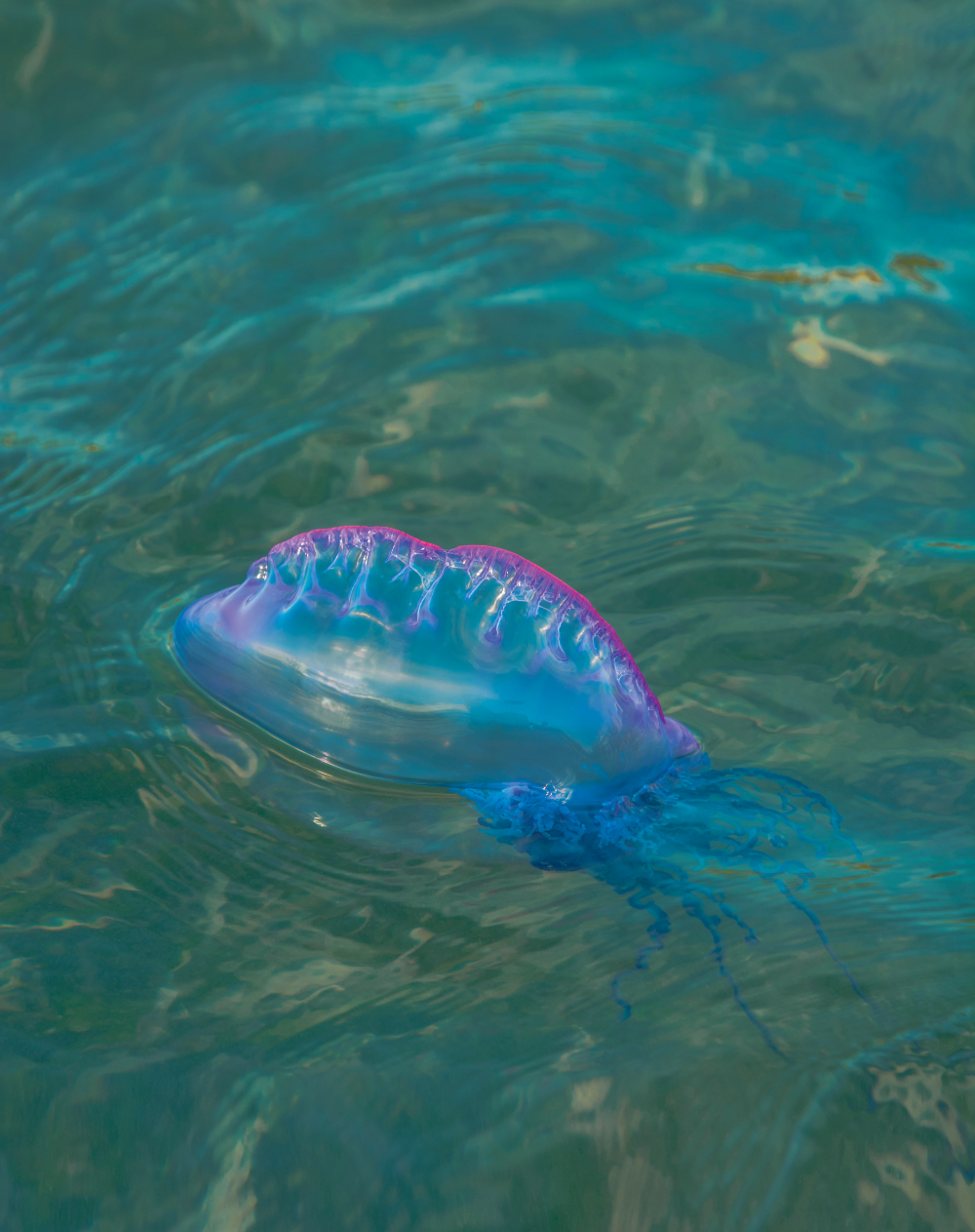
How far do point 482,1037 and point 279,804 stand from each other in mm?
739

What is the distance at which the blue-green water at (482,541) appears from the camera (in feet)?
6.01

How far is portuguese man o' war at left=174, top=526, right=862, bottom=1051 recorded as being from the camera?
221 cm

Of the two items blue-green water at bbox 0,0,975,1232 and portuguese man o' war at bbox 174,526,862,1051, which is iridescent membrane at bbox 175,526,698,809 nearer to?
portuguese man o' war at bbox 174,526,862,1051

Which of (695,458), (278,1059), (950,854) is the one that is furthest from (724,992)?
(695,458)

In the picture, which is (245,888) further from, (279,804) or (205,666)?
(205,666)

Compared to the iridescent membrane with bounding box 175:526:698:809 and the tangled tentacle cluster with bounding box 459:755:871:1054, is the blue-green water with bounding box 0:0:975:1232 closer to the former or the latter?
the tangled tentacle cluster with bounding box 459:755:871:1054

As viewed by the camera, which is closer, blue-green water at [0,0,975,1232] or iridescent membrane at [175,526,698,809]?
blue-green water at [0,0,975,1232]

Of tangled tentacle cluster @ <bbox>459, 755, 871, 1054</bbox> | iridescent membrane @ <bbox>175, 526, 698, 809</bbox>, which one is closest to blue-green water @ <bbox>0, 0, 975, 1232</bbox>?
tangled tentacle cluster @ <bbox>459, 755, 871, 1054</bbox>

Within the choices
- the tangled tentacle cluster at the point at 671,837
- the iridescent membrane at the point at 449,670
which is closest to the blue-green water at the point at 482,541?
the tangled tentacle cluster at the point at 671,837

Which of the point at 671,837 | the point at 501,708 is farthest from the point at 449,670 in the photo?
the point at 671,837

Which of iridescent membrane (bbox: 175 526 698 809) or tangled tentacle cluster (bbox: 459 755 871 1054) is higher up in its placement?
iridescent membrane (bbox: 175 526 698 809)

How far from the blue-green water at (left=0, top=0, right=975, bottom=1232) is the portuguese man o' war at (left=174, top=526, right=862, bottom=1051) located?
0.23 ft

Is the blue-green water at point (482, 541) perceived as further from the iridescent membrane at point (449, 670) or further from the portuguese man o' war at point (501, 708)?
the iridescent membrane at point (449, 670)

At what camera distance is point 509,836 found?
90.5 inches
